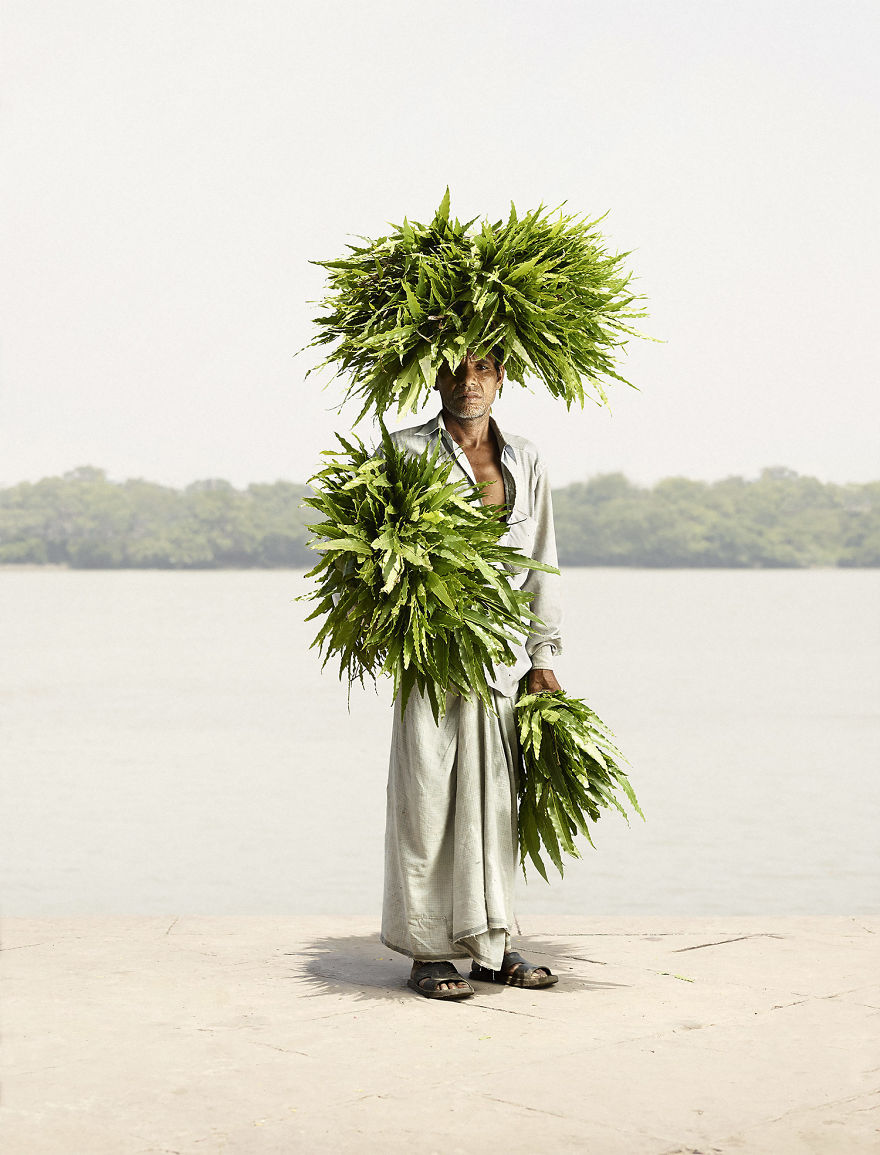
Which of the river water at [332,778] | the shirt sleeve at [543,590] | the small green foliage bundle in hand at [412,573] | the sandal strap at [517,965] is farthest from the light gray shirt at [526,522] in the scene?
the river water at [332,778]

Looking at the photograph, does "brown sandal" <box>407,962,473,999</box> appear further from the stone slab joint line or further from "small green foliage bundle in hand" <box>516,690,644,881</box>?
the stone slab joint line

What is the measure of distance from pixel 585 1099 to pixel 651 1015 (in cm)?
73

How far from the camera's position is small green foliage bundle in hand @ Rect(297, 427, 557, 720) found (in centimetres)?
410

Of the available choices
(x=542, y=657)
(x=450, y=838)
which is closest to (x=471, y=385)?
(x=542, y=657)

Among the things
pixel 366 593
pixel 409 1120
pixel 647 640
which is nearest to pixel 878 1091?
pixel 409 1120

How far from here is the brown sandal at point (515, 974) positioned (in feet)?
14.1

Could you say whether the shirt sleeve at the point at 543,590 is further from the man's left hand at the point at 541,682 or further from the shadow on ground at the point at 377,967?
the shadow on ground at the point at 377,967

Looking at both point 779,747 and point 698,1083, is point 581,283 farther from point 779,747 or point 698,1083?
point 779,747

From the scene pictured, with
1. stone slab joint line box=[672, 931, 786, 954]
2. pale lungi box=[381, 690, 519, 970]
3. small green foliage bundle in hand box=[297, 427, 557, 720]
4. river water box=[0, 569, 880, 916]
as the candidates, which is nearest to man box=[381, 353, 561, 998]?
pale lungi box=[381, 690, 519, 970]

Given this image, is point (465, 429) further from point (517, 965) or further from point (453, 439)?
point (517, 965)

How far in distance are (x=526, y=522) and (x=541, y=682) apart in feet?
1.55

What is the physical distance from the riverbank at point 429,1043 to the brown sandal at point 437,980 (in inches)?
1.4

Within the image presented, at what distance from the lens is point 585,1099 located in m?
3.31

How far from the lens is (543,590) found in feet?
14.8
